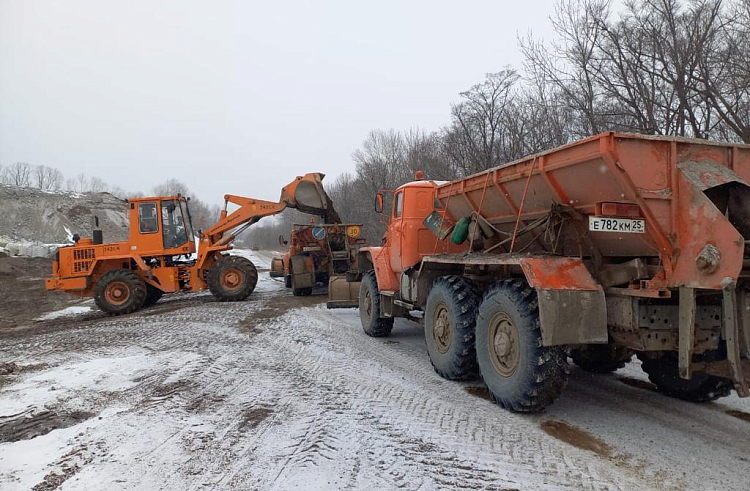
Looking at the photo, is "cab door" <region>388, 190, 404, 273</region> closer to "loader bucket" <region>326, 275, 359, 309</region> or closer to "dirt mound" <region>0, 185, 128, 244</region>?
"loader bucket" <region>326, 275, 359, 309</region>

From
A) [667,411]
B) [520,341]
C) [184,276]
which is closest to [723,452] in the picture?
[667,411]

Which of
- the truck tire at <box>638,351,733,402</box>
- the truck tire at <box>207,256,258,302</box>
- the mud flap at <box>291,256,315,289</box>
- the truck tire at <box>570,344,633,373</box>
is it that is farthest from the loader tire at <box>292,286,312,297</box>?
the truck tire at <box>638,351,733,402</box>

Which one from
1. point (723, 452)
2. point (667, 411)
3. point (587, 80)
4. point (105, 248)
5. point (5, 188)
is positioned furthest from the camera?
point (5, 188)

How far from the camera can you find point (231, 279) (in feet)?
42.4

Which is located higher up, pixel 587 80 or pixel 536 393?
pixel 587 80

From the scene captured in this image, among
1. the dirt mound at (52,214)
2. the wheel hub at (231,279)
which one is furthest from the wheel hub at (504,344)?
the dirt mound at (52,214)

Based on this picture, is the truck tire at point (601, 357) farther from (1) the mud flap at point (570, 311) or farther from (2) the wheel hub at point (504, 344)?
(1) the mud flap at point (570, 311)

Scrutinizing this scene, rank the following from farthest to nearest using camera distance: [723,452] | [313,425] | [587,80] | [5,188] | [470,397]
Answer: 1. [5,188]
2. [587,80]
3. [470,397]
4. [313,425]
5. [723,452]

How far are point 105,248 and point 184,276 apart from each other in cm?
206

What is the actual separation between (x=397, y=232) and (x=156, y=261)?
8.23 metres

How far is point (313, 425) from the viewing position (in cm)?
412

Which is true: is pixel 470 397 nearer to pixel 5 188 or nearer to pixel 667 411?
pixel 667 411

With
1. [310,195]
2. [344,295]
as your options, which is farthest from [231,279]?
[344,295]

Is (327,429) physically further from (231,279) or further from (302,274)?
(302,274)
